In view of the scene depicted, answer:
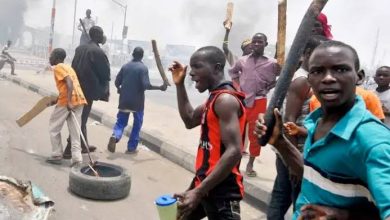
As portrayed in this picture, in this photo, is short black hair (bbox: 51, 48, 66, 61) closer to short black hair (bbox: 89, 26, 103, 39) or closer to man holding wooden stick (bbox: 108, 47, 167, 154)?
short black hair (bbox: 89, 26, 103, 39)

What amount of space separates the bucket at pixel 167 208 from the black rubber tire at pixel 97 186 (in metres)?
2.35

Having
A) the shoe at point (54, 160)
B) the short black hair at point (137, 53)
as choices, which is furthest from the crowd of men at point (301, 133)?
the short black hair at point (137, 53)

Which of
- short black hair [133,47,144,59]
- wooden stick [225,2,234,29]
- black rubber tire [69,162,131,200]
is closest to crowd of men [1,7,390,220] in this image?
black rubber tire [69,162,131,200]

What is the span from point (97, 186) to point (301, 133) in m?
2.70

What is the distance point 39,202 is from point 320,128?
2471 mm

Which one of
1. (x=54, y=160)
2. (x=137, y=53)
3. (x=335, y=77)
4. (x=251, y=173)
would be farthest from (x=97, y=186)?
(x=335, y=77)

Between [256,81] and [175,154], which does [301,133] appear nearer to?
[256,81]

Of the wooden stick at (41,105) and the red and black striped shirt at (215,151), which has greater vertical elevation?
the red and black striped shirt at (215,151)

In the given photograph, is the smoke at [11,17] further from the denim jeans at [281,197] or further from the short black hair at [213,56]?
the denim jeans at [281,197]

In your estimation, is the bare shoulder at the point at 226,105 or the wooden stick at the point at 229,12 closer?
the bare shoulder at the point at 226,105

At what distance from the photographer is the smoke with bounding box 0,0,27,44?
5466 centimetres

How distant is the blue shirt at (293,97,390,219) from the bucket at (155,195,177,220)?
92 centimetres

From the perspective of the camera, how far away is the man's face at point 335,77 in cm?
151

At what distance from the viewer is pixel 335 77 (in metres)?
1.51
